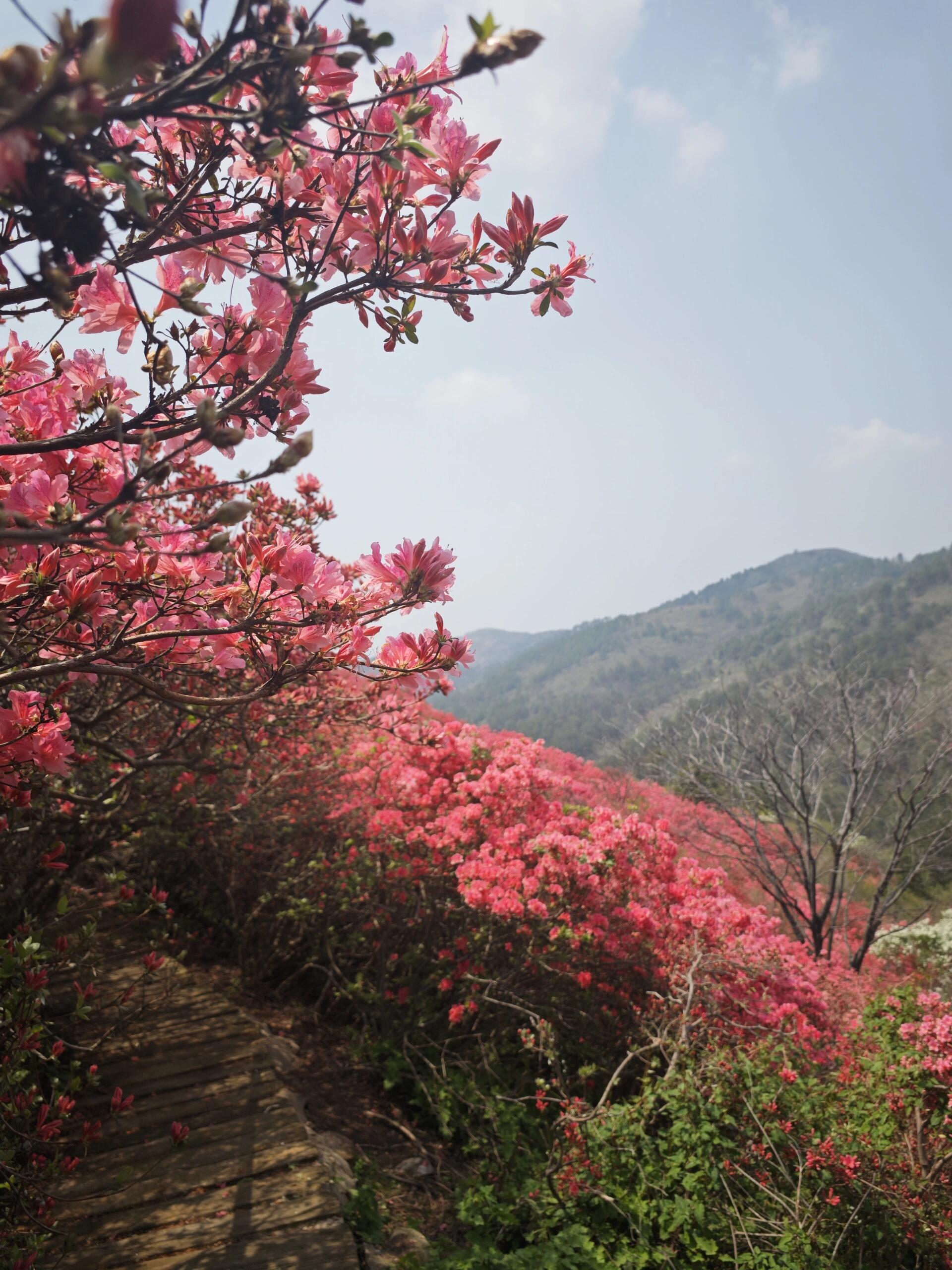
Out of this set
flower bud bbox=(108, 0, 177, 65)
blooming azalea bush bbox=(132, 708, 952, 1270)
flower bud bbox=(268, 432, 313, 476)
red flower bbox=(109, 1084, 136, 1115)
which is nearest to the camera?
flower bud bbox=(108, 0, 177, 65)

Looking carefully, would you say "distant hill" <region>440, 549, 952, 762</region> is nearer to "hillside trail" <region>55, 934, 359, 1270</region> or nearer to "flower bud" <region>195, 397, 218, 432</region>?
"hillside trail" <region>55, 934, 359, 1270</region>

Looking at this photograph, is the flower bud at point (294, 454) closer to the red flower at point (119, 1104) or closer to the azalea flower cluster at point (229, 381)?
the azalea flower cluster at point (229, 381)

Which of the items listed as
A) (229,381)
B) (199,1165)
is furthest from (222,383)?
(199,1165)

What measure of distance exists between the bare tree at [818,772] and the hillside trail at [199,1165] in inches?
297

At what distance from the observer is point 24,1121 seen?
6.62 feet

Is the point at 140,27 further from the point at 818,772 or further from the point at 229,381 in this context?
the point at 818,772

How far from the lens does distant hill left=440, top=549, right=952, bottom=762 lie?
1967 inches

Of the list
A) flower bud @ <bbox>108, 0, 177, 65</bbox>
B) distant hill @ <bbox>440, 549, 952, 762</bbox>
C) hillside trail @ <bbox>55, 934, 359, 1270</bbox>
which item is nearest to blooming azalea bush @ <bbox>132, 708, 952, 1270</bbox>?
hillside trail @ <bbox>55, 934, 359, 1270</bbox>

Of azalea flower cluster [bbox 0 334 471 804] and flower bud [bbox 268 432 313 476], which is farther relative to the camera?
azalea flower cluster [bbox 0 334 471 804]

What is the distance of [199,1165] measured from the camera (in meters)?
2.56

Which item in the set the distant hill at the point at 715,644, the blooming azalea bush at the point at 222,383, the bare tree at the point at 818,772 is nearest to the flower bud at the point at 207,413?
the blooming azalea bush at the point at 222,383

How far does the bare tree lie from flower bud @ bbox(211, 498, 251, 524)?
935 cm

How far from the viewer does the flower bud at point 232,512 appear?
101cm

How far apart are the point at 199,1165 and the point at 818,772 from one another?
34.2 ft
